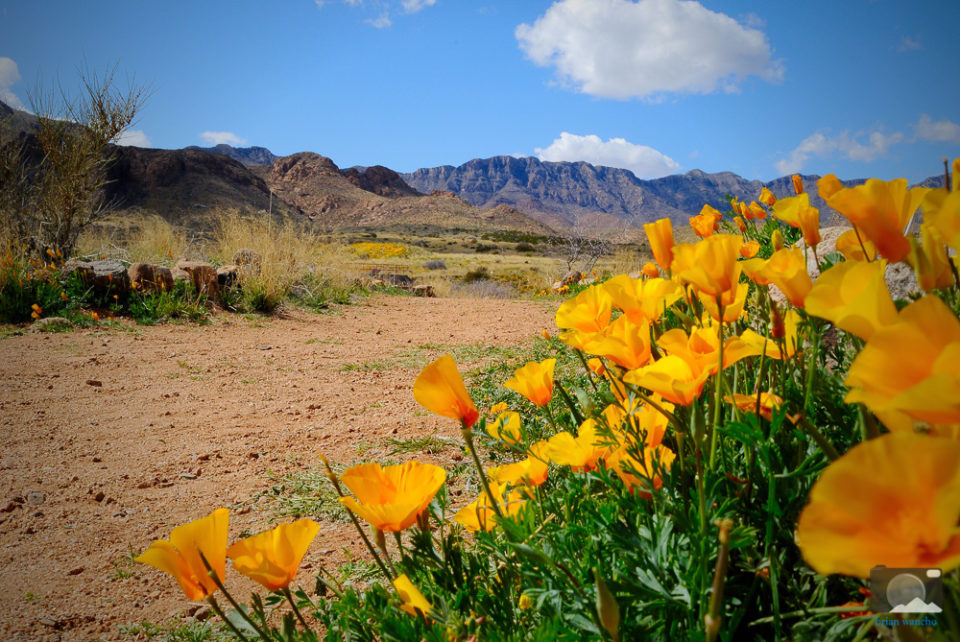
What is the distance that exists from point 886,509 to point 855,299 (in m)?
0.20

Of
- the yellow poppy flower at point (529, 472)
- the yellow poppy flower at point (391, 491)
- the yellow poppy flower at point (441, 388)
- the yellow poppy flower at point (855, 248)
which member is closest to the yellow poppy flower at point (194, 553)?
the yellow poppy flower at point (391, 491)

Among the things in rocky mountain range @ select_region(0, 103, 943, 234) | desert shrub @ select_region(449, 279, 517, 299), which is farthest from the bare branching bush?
desert shrub @ select_region(449, 279, 517, 299)

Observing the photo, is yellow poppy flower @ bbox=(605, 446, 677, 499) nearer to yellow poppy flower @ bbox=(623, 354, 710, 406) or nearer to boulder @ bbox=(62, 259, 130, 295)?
yellow poppy flower @ bbox=(623, 354, 710, 406)

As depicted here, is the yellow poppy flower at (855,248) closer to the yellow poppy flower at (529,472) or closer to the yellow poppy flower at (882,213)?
the yellow poppy flower at (882,213)

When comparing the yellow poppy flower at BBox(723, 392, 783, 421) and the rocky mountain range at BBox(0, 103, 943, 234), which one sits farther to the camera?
the rocky mountain range at BBox(0, 103, 943, 234)

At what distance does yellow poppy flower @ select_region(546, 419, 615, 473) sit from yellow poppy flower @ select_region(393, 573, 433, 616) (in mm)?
314

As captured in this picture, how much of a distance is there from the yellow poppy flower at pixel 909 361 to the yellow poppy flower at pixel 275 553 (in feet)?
2.39

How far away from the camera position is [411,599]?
0.76m

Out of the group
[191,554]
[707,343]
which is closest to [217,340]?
[191,554]

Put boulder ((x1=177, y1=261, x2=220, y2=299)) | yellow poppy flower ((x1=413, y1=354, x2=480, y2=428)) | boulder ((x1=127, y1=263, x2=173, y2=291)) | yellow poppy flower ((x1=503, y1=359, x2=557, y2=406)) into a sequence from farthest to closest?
boulder ((x1=177, y1=261, x2=220, y2=299))
boulder ((x1=127, y1=263, x2=173, y2=291))
yellow poppy flower ((x1=503, y1=359, x2=557, y2=406))
yellow poppy flower ((x1=413, y1=354, x2=480, y2=428))

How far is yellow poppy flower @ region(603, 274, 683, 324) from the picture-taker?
0.96 metres

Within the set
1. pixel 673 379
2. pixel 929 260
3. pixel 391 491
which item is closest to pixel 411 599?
pixel 391 491

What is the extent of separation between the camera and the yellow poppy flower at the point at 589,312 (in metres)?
1.06

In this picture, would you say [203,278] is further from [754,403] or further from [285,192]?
[285,192]
